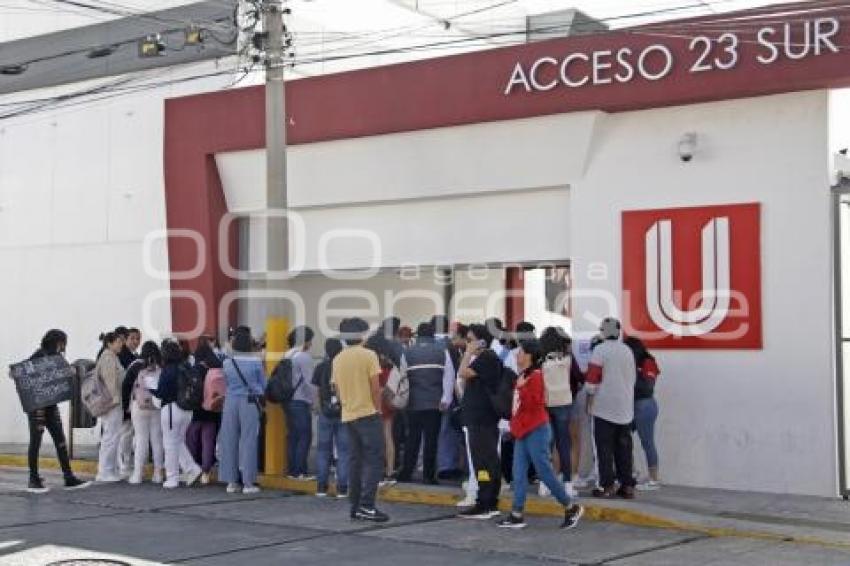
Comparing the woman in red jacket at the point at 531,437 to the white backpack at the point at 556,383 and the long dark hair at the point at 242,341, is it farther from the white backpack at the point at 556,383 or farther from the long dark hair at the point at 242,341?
the long dark hair at the point at 242,341

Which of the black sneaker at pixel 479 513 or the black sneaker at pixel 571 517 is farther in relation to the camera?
the black sneaker at pixel 479 513

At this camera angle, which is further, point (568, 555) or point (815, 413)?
point (815, 413)

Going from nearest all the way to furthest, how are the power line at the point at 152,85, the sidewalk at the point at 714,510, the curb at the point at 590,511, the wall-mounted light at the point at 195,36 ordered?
the curb at the point at 590,511 < the sidewalk at the point at 714,510 < the wall-mounted light at the point at 195,36 < the power line at the point at 152,85

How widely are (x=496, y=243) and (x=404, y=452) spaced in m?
3.00

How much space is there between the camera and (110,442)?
14281 mm

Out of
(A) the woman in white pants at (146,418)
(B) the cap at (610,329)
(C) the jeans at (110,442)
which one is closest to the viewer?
(B) the cap at (610,329)

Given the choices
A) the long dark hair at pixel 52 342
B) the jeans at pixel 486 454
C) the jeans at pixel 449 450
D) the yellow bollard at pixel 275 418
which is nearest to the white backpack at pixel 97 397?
the long dark hair at pixel 52 342

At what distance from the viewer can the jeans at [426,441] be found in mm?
12914

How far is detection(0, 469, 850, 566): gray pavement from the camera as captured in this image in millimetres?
9250

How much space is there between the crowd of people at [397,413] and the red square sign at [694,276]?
800 millimetres

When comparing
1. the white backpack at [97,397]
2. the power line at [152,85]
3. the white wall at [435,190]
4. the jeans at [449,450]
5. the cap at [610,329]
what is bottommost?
the jeans at [449,450]

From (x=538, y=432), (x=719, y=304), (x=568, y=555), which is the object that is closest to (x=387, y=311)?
(x=719, y=304)

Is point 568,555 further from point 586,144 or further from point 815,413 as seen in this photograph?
point 586,144

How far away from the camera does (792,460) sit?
12.3 meters
